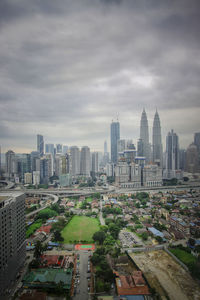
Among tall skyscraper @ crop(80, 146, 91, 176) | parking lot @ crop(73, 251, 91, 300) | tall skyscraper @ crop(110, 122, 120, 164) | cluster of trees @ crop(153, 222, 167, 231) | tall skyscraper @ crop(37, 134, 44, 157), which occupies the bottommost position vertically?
parking lot @ crop(73, 251, 91, 300)

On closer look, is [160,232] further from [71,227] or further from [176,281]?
[71,227]

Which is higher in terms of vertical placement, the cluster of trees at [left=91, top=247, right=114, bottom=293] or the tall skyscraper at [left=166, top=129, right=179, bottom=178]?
the tall skyscraper at [left=166, top=129, right=179, bottom=178]

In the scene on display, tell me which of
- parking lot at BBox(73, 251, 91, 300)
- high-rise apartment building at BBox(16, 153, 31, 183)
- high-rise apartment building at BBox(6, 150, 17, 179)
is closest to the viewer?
parking lot at BBox(73, 251, 91, 300)

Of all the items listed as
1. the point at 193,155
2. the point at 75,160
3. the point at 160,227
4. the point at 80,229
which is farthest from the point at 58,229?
the point at 75,160

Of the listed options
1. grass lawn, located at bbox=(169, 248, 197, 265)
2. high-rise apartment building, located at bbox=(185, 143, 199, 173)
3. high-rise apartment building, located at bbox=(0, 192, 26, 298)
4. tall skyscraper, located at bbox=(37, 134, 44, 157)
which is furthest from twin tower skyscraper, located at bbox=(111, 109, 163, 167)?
high-rise apartment building, located at bbox=(0, 192, 26, 298)

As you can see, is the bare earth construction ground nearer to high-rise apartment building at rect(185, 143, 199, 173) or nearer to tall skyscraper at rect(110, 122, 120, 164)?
high-rise apartment building at rect(185, 143, 199, 173)

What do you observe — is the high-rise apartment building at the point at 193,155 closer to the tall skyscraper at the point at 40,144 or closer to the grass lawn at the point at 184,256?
the grass lawn at the point at 184,256

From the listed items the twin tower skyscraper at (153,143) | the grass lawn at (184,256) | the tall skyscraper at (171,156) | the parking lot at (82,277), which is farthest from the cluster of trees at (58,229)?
the twin tower skyscraper at (153,143)
